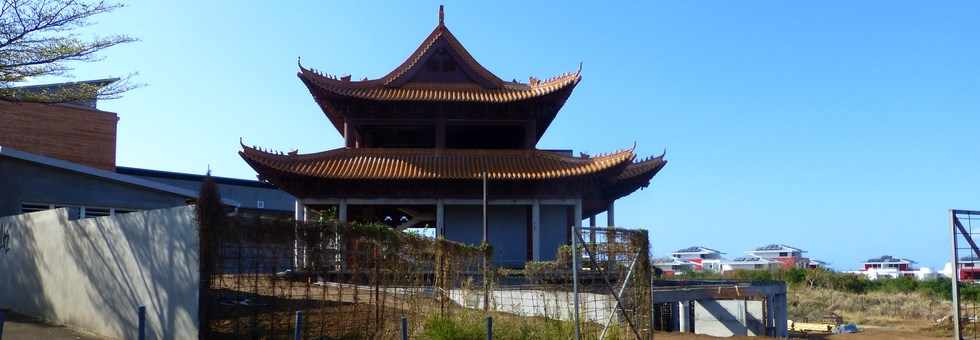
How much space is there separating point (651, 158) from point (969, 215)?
17453 millimetres

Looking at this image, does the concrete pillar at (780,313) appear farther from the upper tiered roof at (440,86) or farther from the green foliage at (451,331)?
the green foliage at (451,331)

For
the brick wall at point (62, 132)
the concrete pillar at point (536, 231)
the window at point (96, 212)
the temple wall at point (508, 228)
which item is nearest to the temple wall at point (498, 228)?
the temple wall at point (508, 228)

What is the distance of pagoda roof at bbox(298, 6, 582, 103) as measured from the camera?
2798 cm

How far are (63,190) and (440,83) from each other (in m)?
13.0

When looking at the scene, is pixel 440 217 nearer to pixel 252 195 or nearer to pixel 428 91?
pixel 428 91

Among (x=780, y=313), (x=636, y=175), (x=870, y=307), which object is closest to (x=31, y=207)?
(x=636, y=175)

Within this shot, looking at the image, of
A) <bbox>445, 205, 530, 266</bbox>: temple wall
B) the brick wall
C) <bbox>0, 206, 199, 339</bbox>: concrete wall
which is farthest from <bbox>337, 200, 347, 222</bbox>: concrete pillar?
the brick wall

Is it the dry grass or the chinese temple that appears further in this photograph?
the dry grass

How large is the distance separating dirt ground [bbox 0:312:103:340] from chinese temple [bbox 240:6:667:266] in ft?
40.2

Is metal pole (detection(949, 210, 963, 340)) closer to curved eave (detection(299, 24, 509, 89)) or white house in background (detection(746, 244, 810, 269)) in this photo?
curved eave (detection(299, 24, 509, 89))

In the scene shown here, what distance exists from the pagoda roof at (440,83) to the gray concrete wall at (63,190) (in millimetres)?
6723

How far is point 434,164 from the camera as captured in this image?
27.2 metres

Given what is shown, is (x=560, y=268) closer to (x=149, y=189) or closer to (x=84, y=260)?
(x=84, y=260)

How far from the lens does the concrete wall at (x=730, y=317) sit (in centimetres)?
2664
